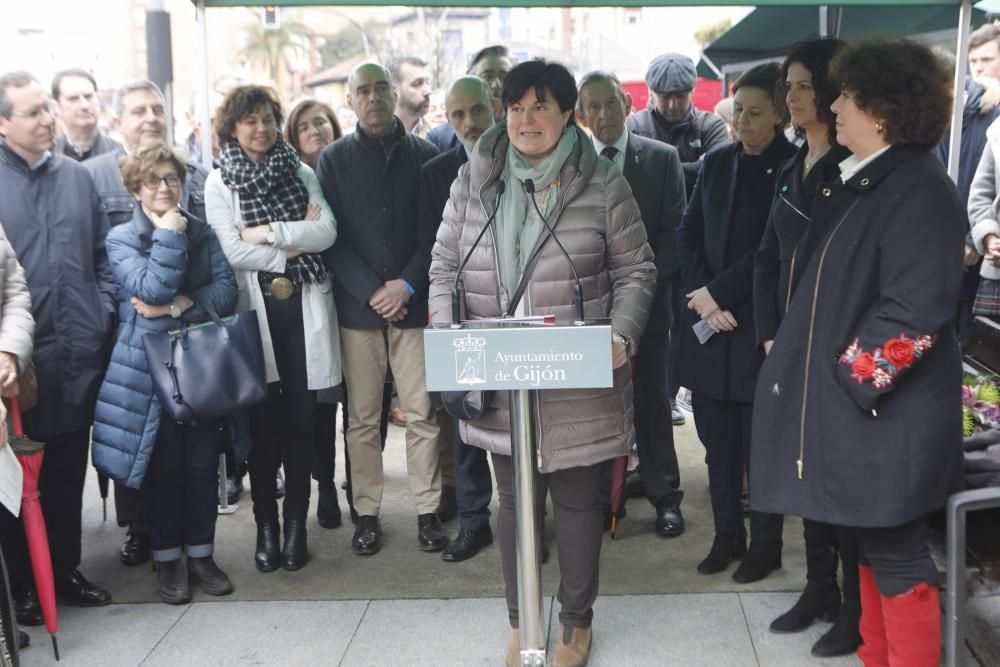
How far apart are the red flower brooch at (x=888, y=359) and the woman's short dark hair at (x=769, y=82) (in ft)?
4.43

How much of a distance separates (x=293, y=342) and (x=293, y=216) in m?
0.49

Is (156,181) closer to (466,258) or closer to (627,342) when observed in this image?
(466,258)

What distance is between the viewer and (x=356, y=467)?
446 centimetres

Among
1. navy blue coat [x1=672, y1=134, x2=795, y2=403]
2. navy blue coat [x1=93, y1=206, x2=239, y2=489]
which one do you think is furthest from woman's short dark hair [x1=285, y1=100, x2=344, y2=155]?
navy blue coat [x1=672, y1=134, x2=795, y2=403]

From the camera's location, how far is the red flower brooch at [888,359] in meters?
2.63

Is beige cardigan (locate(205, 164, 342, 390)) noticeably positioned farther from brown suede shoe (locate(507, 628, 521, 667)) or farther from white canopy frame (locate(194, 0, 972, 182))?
brown suede shoe (locate(507, 628, 521, 667))

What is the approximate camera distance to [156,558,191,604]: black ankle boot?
3918 mm

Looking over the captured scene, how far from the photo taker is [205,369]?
372 centimetres

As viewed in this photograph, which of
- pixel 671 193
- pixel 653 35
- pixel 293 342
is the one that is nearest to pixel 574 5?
pixel 671 193

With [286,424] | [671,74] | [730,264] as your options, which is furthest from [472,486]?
[671,74]

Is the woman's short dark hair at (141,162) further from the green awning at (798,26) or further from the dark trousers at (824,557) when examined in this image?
the green awning at (798,26)

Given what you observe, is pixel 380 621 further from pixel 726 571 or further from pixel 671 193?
pixel 671 193

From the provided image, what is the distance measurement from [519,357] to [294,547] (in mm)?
2015

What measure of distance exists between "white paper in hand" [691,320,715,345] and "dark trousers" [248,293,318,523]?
151 cm
